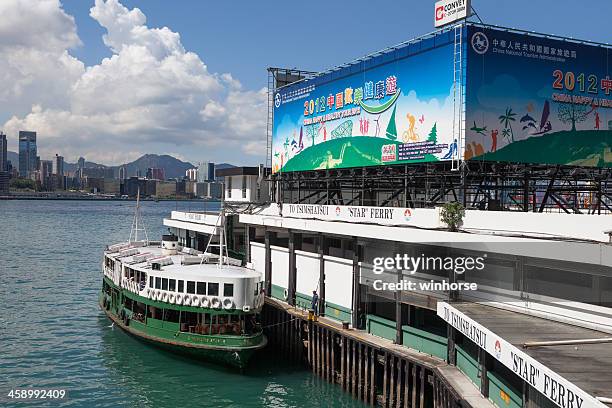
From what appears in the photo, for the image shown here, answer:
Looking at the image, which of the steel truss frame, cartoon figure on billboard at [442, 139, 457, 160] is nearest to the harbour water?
the steel truss frame

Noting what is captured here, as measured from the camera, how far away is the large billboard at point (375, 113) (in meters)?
36.5

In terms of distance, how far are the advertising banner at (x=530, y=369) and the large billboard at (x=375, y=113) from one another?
1488 centimetres

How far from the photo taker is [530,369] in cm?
1698

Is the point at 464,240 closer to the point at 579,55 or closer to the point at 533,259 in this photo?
the point at 533,259

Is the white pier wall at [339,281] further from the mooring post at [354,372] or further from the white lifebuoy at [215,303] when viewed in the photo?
the white lifebuoy at [215,303]

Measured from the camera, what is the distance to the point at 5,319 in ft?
159

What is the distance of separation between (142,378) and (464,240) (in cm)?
2057

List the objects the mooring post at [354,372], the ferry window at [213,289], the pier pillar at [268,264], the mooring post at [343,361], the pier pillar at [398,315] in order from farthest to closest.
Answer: the pier pillar at [268,264] < the ferry window at [213,289] < the mooring post at [343,361] < the mooring post at [354,372] < the pier pillar at [398,315]

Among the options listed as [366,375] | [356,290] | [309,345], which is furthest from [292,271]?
[366,375]

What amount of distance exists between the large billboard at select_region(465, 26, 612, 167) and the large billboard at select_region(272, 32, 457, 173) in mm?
1678

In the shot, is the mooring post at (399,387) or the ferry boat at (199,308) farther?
the ferry boat at (199,308)

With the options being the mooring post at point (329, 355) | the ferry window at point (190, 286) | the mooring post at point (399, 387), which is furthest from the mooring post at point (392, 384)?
the ferry window at point (190, 286)

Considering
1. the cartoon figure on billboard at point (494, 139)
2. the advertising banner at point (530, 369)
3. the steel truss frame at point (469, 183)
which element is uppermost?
the cartoon figure on billboard at point (494, 139)

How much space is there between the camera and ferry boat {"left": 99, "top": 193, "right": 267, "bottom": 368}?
117 feet
